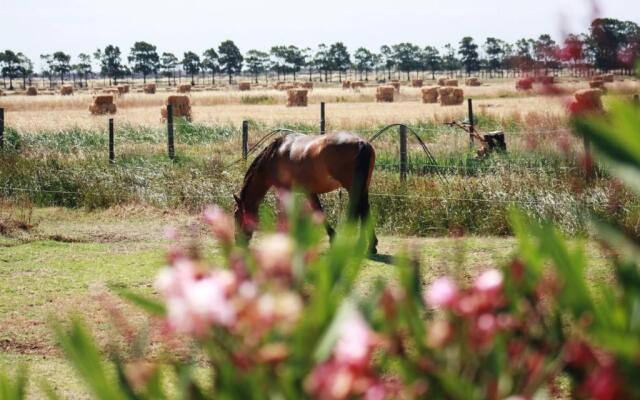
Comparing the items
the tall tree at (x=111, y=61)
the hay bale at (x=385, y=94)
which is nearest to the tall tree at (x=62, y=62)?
the tall tree at (x=111, y=61)

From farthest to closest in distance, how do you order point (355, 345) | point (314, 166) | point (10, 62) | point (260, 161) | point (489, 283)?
point (10, 62), point (260, 161), point (314, 166), point (489, 283), point (355, 345)

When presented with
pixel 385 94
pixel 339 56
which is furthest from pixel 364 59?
Result: pixel 385 94

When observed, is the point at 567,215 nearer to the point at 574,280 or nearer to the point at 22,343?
the point at 22,343

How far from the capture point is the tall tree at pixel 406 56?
5079 inches

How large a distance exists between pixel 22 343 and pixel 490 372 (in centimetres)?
593

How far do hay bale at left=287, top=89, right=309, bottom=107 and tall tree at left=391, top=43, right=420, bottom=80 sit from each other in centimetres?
8530

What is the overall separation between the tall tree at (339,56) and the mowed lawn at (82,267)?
120 meters

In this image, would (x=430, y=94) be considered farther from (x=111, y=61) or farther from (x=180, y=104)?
(x=111, y=61)

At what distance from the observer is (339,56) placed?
131 m

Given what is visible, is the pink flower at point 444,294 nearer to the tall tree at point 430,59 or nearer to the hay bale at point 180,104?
the hay bale at point 180,104

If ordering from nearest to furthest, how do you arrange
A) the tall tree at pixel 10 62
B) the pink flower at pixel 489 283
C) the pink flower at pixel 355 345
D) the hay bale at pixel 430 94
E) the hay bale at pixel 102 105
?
1. the pink flower at pixel 355 345
2. the pink flower at pixel 489 283
3. the hay bale at pixel 102 105
4. the hay bale at pixel 430 94
5. the tall tree at pixel 10 62

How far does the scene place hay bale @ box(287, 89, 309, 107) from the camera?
44312 millimetres

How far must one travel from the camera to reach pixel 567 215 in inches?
381

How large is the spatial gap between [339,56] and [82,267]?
124412 millimetres
